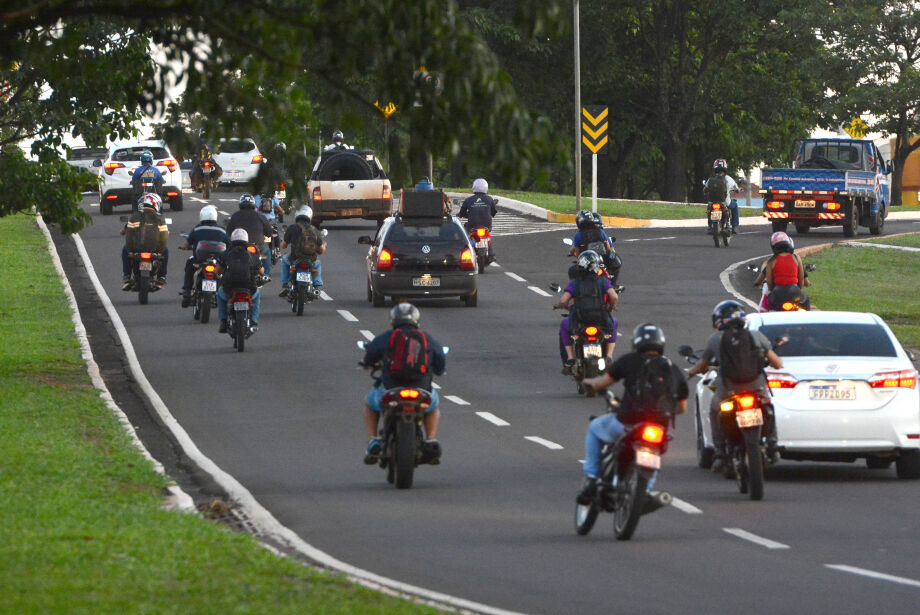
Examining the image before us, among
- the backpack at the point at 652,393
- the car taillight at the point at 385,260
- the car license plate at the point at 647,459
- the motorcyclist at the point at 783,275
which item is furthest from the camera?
the car taillight at the point at 385,260

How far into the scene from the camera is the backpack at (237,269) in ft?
89.3

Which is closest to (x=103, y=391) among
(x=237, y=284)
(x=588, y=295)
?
(x=237, y=284)

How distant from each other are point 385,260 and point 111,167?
20.1 m

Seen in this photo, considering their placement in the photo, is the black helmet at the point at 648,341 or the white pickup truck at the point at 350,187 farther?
the white pickup truck at the point at 350,187

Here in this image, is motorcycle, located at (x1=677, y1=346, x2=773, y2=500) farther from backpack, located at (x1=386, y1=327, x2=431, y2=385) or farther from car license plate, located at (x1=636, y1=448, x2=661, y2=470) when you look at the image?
car license plate, located at (x1=636, y1=448, x2=661, y2=470)

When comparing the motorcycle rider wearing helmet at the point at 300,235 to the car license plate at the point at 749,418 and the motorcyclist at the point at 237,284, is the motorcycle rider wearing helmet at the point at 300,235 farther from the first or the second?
the car license plate at the point at 749,418

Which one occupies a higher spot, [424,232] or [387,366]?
[424,232]

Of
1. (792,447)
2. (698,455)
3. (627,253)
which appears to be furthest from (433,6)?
(627,253)

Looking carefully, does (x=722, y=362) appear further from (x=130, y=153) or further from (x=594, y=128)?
(x=130, y=153)

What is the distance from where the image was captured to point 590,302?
23.1 m

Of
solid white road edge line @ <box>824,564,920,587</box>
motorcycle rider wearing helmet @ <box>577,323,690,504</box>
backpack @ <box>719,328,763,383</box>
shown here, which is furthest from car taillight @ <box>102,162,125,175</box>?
solid white road edge line @ <box>824,564,920,587</box>

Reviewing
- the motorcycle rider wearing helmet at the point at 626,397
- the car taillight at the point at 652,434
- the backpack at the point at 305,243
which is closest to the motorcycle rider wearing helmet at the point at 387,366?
the motorcycle rider wearing helmet at the point at 626,397

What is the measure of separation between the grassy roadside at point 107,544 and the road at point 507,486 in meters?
0.94

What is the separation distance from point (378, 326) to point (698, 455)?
12701 mm
